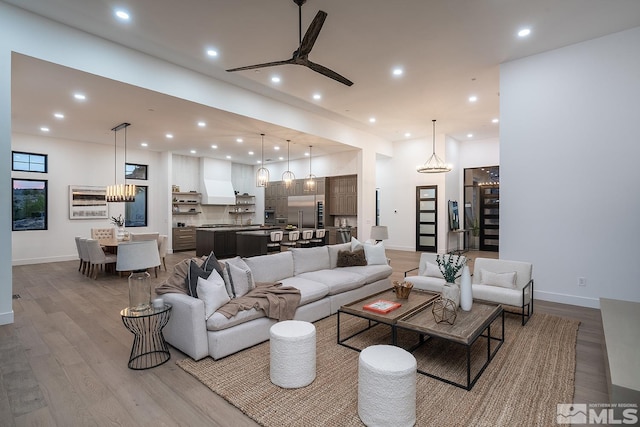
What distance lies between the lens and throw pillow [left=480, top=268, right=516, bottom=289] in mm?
4234

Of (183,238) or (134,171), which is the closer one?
(134,171)

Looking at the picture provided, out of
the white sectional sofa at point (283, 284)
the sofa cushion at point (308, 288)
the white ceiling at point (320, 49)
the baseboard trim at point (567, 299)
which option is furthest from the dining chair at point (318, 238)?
the baseboard trim at point (567, 299)

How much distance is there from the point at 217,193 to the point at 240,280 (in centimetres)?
894

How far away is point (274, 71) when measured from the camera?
558 cm

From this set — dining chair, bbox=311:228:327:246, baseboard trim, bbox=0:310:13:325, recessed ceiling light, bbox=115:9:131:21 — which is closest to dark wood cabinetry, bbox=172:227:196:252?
dining chair, bbox=311:228:327:246

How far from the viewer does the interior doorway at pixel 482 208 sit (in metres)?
10.6

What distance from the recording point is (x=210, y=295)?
10.1 feet

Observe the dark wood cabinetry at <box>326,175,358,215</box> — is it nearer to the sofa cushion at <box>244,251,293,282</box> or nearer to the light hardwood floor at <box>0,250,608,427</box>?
the sofa cushion at <box>244,251,293,282</box>

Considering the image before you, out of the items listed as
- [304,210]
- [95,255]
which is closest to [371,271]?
[95,255]

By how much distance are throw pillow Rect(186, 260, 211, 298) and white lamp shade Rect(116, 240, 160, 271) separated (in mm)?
352

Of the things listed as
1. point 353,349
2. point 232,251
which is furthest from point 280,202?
point 353,349

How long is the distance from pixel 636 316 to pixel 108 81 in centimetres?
738

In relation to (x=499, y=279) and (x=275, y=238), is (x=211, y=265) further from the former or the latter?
(x=275, y=238)

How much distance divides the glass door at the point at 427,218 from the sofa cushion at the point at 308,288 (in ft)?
23.3
